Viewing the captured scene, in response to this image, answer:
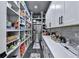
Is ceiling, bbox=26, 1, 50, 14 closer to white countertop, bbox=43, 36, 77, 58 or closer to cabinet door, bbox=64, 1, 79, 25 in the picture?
white countertop, bbox=43, 36, 77, 58

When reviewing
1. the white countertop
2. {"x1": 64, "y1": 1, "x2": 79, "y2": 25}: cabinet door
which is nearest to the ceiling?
the white countertop

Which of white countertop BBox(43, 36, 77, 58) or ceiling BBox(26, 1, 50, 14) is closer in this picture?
white countertop BBox(43, 36, 77, 58)

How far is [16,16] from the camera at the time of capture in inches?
117

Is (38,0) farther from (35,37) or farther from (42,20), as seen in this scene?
(35,37)

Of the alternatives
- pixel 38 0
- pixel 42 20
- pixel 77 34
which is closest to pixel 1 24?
pixel 77 34

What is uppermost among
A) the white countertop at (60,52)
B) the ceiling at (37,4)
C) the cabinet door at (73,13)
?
the ceiling at (37,4)

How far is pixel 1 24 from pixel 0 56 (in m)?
0.43

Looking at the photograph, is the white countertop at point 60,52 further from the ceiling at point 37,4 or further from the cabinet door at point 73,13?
the ceiling at point 37,4

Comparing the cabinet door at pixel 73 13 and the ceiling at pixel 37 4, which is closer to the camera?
the cabinet door at pixel 73 13

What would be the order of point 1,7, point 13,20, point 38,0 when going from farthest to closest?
point 38,0, point 13,20, point 1,7

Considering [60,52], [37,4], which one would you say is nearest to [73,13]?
[60,52]

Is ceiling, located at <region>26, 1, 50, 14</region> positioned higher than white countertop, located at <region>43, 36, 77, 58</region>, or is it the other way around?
ceiling, located at <region>26, 1, 50, 14</region>

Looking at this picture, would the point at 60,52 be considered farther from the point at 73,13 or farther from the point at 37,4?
the point at 37,4

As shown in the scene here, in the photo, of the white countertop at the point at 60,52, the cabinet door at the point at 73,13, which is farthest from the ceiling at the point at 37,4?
the cabinet door at the point at 73,13
